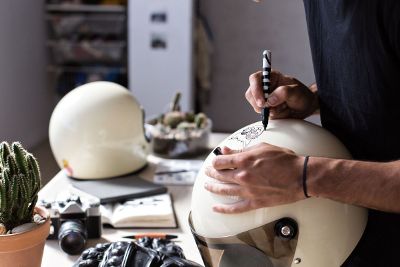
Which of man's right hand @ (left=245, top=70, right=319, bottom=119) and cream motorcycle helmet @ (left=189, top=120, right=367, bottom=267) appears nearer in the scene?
cream motorcycle helmet @ (left=189, top=120, right=367, bottom=267)

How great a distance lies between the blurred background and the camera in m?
3.95

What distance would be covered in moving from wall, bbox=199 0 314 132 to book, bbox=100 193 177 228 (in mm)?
2852

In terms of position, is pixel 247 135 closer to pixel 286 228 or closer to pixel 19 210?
pixel 286 228

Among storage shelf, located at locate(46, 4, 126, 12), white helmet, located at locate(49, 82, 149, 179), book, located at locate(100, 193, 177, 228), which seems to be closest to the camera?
book, located at locate(100, 193, 177, 228)

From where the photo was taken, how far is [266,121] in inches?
39.4

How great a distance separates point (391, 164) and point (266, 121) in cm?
25

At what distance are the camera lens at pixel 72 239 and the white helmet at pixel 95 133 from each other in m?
0.43

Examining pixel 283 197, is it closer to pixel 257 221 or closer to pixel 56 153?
pixel 257 221

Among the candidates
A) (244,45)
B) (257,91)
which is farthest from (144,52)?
(257,91)

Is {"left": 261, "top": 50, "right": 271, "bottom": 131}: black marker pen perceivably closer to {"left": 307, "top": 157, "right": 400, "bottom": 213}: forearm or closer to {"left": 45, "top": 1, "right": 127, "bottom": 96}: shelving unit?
{"left": 307, "top": 157, "right": 400, "bottom": 213}: forearm

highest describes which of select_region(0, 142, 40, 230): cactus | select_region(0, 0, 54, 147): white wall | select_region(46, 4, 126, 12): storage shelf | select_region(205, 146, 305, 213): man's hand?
select_region(46, 4, 126, 12): storage shelf

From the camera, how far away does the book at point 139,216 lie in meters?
1.36

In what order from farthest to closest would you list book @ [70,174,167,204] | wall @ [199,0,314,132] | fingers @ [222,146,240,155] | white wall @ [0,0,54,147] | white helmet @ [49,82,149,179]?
wall @ [199,0,314,132]
white wall @ [0,0,54,147]
white helmet @ [49,82,149,179]
book @ [70,174,167,204]
fingers @ [222,146,240,155]

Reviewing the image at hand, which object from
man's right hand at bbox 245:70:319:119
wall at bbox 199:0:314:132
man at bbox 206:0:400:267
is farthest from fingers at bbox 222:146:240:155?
wall at bbox 199:0:314:132
